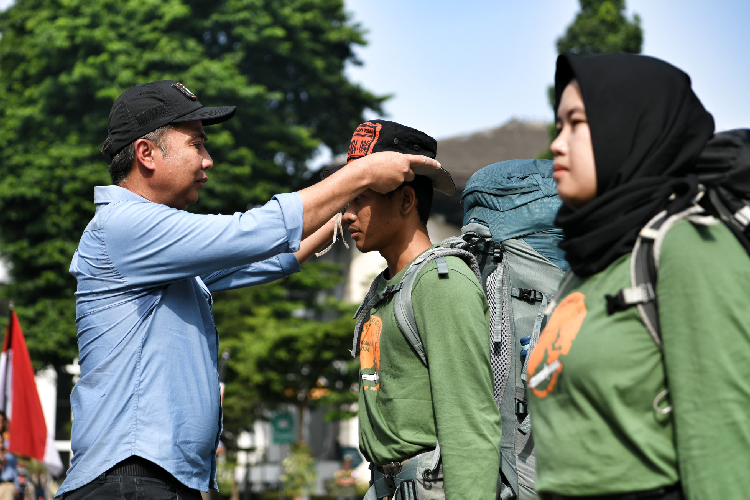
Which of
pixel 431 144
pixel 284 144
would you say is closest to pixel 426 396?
pixel 431 144

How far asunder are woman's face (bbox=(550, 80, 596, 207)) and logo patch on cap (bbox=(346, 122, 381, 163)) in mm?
1368

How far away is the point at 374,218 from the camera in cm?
334

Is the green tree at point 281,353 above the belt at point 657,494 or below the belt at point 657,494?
below

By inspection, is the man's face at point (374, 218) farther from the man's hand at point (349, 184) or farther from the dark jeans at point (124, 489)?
the dark jeans at point (124, 489)

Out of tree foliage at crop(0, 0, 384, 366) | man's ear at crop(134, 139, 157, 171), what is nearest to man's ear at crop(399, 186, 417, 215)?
man's ear at crop(134, 139, 157, 171)

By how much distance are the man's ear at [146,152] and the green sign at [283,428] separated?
19981 millimetres

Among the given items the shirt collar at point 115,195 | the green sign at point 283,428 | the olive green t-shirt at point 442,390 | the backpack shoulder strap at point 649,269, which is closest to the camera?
the backpack shoulder strap at point 649,269

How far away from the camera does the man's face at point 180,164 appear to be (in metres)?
3.29

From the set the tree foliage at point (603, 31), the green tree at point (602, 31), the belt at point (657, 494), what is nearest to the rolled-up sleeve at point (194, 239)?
the belt at point (657, 494)

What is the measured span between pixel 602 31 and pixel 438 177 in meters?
17.0

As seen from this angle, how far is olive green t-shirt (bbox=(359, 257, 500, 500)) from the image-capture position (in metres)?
2.74

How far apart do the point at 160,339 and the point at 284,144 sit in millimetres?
22196

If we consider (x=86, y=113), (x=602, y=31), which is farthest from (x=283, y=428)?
(x=602, y=31)

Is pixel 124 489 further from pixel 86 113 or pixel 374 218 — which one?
pixel 86 113
